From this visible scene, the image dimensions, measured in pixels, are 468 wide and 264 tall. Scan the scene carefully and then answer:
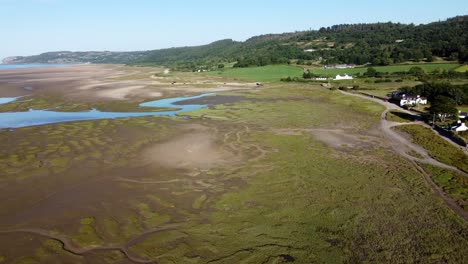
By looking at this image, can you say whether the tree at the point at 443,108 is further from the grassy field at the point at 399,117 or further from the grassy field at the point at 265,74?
the grassy field at the point at 265,74

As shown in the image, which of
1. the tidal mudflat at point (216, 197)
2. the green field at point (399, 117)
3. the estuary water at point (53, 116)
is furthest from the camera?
the estuary water at point (53, 116)

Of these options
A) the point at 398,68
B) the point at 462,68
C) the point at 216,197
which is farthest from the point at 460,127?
the point at 398,68

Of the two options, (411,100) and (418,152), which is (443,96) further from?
(418,152)

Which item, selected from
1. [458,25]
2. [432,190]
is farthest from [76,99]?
[458,25]

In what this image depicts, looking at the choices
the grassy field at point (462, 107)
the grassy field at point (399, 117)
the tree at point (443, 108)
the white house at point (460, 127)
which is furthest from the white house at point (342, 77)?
the white house at point (460, 127)

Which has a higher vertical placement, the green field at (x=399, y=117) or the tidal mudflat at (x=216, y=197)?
the green field at (x=399, y=117)

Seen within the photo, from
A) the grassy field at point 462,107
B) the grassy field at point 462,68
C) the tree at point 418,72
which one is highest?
the grassy field at point 462,68

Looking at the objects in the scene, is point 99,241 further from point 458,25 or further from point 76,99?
point 458,25
